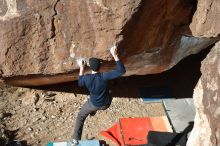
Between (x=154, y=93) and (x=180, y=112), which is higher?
(x=154, y=93)

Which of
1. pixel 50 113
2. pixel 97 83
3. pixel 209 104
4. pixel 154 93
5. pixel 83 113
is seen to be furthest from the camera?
pixel 154 93

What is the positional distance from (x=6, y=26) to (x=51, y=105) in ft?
5.76

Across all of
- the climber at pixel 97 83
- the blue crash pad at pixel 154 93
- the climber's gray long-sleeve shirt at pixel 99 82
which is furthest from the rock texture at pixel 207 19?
the blue crash pad at pixel 154 93

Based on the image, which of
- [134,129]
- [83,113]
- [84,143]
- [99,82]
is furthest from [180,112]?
[99,82]

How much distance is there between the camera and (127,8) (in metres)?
6.16

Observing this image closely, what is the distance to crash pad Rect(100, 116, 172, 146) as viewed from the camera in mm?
7000

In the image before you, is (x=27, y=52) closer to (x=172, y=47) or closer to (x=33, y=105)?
(x=33, y=105)

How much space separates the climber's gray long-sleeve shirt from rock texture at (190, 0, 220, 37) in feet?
4.48

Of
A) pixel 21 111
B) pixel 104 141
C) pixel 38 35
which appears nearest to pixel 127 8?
pixel 38 35

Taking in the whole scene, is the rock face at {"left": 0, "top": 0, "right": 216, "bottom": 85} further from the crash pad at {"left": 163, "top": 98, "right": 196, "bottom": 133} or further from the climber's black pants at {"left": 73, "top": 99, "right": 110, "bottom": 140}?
the crash pad at {"left": 163, "top": 98, "right": 196, "bottom": 133}

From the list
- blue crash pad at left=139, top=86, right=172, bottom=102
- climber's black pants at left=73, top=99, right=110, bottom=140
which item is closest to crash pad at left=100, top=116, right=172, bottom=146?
blue crash pad at left=139, top=86, right=172, bottom=102

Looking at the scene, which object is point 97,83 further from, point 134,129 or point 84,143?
point 134,129

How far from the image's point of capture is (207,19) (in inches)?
252

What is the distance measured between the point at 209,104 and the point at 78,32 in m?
2.09
